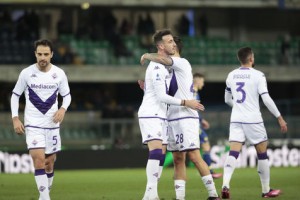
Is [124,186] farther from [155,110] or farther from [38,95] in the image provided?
[38,95]

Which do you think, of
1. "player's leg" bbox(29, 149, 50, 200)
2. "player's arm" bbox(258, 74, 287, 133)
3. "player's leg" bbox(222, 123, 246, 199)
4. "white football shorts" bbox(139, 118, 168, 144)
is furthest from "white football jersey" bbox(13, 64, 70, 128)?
"player's arm" bbox(258, 74, 287, 133)

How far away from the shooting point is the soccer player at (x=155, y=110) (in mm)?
12680

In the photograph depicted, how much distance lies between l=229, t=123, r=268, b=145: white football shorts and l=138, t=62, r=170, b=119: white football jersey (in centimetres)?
184

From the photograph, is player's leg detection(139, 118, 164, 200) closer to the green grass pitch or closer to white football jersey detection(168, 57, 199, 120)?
white football jersey detection(168, 57, 199, 120)

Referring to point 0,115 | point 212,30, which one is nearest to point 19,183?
point 0,115

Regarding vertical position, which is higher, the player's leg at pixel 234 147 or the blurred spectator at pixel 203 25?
the blurred spectator at pixel 203 25

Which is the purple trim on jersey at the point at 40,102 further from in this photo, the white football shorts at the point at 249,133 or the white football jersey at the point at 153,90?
the white football shorts at the point at 249,133

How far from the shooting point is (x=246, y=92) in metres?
14.3

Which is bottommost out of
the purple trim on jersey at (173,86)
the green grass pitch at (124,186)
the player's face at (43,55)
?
the green grass pitch at (124,186)

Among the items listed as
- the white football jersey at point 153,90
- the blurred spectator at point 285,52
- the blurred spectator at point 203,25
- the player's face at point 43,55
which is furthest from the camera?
the blurred spectator at point 203,25

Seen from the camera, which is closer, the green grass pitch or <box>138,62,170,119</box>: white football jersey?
<box>138,62,170,119</box>: white football jersey

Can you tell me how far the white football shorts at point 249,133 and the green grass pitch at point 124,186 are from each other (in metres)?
0.94

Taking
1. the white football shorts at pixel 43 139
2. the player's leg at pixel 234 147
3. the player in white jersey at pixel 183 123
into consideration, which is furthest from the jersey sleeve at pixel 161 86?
the player's leg at pixel 234 147

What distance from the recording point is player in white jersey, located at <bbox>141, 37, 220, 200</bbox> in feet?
42.0
